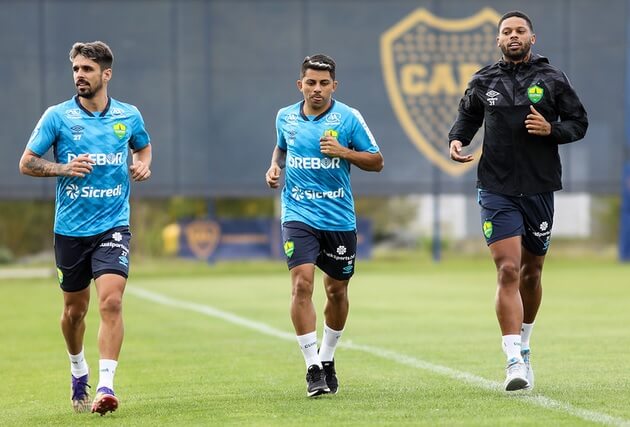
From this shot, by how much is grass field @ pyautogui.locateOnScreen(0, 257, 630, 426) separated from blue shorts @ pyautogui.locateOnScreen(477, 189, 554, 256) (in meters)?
0.96

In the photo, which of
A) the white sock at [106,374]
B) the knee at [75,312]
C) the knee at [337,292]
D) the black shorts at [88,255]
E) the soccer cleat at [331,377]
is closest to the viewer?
the white sock at [106,374]

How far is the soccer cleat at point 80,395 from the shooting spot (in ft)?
27.3

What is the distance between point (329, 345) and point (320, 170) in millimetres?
1204

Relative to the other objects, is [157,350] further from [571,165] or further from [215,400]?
[571,165]

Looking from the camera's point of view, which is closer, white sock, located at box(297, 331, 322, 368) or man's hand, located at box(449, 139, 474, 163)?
white sock, located at box(297, 331, 322, 368)

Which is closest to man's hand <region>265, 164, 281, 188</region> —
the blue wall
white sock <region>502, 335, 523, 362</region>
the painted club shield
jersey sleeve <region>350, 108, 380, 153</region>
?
jersey sleeve <region>350, 108, 380, 153</region>

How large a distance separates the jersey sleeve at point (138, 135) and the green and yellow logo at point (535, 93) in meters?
2.46

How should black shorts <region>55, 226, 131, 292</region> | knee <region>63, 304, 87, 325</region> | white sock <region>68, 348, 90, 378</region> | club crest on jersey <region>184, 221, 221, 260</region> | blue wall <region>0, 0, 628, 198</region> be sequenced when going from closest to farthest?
1. black shorts <region>55, 226, 131, 292</region>
2. knee <region>63, 304, 87, 325</region>
3. white sock <region>68, 348, 90, 378</region>
4. blue wall <region>0, 0, 628, 198</region>
5. club crest on jersey <region>184, 221, 221, 260</region>

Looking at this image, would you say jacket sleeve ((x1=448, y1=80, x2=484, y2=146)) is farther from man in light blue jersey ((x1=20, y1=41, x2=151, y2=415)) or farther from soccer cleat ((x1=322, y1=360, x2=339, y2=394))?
man in light blue jersey ((x1=20, y1=41, x2=151, y2=415))

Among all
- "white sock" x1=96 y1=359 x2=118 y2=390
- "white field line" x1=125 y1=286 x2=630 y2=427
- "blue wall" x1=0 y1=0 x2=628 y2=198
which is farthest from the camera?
"blue wall" x1=0 y1=0 x2=628 y2=198

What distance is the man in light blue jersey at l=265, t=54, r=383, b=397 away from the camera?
8781 millimetres

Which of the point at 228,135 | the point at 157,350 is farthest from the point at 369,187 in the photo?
the point at 157,350

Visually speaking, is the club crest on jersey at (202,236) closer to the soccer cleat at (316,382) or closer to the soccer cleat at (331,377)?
the soccer cleat at (331,377)

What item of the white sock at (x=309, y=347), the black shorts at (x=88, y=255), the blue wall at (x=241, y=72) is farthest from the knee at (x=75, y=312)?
the blue wall at (x=241, y=72)
